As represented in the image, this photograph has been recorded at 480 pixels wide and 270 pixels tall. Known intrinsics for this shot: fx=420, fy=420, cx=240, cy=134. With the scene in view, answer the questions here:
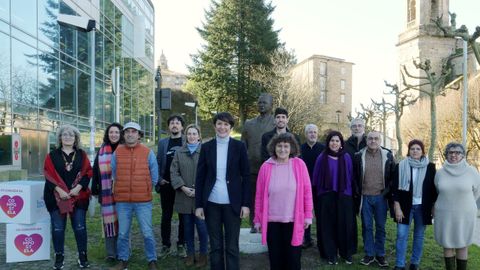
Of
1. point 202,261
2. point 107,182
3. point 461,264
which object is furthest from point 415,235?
point 107,182

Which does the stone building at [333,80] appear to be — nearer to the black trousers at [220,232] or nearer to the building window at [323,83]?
the building window at [323,83]

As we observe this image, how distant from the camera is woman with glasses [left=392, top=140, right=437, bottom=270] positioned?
5.26m

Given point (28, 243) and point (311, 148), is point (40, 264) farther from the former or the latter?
point (311, 148)

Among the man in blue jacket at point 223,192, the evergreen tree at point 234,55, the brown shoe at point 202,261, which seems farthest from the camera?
the evergreen tree at point 234,55

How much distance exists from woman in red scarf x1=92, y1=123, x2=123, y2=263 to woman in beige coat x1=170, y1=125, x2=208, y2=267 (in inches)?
32.1

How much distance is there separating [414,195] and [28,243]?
5135 millimetres

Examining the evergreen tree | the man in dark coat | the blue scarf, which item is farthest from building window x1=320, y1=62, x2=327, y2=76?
the blue scarf

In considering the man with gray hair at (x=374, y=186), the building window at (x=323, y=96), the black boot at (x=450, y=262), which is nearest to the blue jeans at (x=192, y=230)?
the man with gray hair at (x=374, y=186)

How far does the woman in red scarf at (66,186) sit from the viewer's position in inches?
205

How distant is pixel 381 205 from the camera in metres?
5.64

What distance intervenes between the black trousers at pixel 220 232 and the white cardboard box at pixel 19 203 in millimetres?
2588

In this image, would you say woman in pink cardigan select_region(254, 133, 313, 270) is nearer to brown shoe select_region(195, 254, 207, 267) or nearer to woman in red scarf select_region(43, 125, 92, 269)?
brown shoe select_region(195, 254, 207, 267)

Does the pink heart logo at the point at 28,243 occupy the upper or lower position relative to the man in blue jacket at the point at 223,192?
lower

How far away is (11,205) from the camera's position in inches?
220
